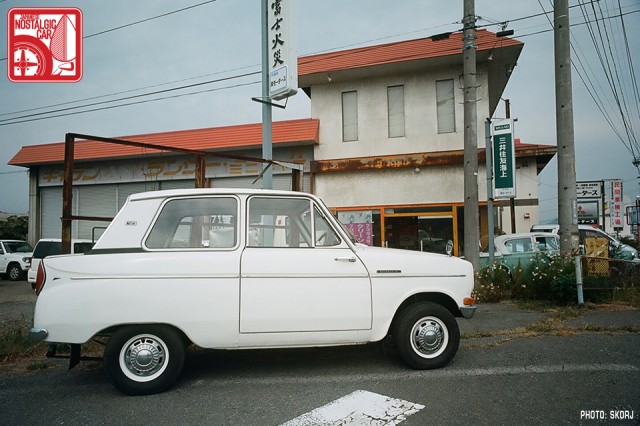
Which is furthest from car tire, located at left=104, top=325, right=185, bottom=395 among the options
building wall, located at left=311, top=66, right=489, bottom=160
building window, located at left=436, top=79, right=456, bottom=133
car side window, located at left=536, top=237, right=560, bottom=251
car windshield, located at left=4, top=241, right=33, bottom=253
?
car windshield, located at left=4, top=241, right=33, bottom=253

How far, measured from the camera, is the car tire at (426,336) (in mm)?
4453

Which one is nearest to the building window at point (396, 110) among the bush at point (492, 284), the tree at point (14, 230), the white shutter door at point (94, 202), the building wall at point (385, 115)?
the building wall at point (385, 115)

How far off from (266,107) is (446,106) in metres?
7.96

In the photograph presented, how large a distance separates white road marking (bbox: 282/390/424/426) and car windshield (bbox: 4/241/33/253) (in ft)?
62.5

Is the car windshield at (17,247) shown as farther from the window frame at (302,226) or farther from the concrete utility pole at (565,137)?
the concrete utility pole at (565,137)

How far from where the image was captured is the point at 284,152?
15.4 metres

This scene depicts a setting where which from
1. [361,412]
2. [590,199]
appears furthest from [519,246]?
[590,199]

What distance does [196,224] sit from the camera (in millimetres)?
4379

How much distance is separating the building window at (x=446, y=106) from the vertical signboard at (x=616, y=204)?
1797 cm

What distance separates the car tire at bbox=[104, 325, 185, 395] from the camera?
12.9 ft

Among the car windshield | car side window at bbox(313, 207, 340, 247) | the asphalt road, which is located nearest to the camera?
the asphalt road

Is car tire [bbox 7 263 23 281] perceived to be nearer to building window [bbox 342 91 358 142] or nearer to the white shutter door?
the white shutter door

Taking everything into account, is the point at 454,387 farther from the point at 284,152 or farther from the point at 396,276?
the point at 284,152

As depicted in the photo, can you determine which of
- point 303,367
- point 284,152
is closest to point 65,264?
point 303,367
